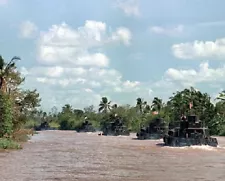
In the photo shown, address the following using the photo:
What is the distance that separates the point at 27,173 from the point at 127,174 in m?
5.25

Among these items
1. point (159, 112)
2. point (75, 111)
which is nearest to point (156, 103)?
point (159, 112)

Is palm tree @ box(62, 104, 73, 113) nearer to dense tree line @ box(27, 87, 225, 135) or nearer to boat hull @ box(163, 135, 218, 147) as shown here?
dense tree line @ box(27, 87, 225, 135)

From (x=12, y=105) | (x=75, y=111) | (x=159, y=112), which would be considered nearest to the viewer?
(x=12, y=105)

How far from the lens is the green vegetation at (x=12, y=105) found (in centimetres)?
4500

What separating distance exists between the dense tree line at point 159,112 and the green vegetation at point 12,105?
4320 millimetres

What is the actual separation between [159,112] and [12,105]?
2931 inches

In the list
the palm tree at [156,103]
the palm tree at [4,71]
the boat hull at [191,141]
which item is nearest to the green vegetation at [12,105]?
the palm tree at [4,71]

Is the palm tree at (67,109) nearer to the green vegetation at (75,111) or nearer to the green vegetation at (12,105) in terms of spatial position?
the green vegetation at (75,111)

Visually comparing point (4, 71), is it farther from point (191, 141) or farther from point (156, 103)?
point (156, 103)

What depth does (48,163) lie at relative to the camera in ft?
103

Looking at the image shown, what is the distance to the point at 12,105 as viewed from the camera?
4962 centimetres

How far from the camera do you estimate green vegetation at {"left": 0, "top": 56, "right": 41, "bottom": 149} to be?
148 ft

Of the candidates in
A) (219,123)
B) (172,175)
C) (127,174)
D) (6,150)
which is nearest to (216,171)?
(172,175)

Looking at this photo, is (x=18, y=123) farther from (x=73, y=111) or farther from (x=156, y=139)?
(x=73, y=111)
